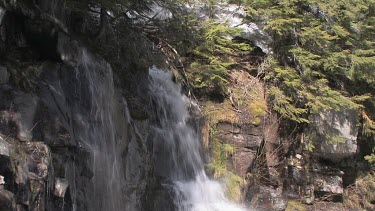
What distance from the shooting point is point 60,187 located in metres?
5.75

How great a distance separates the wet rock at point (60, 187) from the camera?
18.6ft

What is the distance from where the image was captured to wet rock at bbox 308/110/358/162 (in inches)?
464

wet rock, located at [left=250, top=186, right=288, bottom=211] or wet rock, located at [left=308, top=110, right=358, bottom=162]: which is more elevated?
wet rock, located at [left=308, top=110, right=358, bottom=162]

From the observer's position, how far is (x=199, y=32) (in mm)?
11234

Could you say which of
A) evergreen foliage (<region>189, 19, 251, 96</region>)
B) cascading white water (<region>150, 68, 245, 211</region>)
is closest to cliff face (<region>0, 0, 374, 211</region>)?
cascading white water (<region>150, 68, 245, 211</region>)

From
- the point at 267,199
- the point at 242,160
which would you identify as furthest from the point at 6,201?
the point at 267,199

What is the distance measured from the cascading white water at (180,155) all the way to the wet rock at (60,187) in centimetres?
327

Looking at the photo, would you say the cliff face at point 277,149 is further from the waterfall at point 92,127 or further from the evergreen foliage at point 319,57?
the waterfall at point 92,127

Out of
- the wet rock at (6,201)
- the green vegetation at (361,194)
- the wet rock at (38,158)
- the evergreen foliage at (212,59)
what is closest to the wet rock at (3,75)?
the wet rock at (38,158)

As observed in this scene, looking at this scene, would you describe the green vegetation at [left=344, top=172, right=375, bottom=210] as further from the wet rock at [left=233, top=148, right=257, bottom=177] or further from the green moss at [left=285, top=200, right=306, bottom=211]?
the wet rock at [left=233, top=148, right=257, bottom=177]

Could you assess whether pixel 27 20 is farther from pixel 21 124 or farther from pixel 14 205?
pixel 14 205

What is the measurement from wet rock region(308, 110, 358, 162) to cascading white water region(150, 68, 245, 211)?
3107 millimetres

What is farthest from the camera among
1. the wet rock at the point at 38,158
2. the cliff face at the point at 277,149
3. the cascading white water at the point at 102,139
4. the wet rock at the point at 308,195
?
the wet rock at the point at 308,195

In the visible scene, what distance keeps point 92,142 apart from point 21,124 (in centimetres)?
147
